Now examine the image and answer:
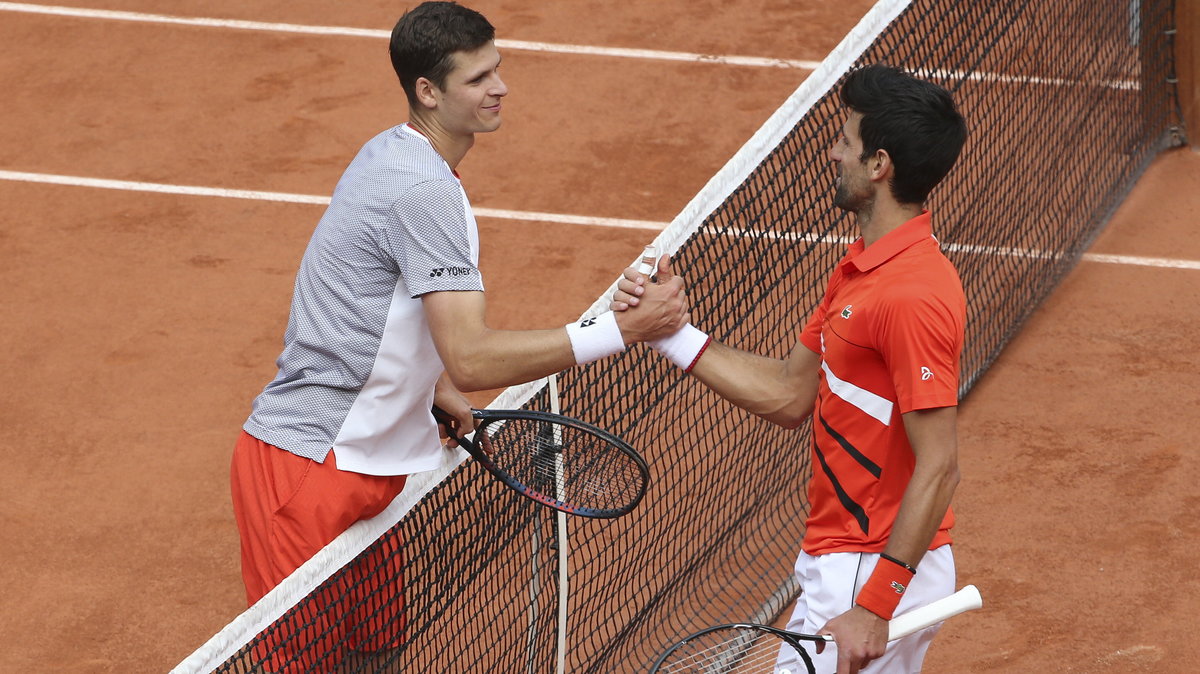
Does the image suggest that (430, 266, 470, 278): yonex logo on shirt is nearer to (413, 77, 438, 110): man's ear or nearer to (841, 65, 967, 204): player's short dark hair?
(413, 77, 438, 110): man's ear

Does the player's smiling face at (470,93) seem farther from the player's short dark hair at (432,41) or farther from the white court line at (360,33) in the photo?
the white court line at (360,33)

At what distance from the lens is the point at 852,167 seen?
3.72m

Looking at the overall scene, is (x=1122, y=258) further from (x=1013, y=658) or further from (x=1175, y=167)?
(x=1013, y=658)

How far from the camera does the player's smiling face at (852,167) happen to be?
12.2 feet

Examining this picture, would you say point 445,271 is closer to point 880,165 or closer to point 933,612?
point 880,165

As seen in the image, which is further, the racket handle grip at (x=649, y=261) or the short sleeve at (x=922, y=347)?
the racket handle grip at (x=649, y=261)

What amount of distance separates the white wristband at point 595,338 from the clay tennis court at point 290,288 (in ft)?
6.59

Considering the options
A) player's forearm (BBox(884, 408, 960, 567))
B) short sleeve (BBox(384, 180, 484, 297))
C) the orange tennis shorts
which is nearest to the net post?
player's forearm (BBox(884, 408, 960, 567))

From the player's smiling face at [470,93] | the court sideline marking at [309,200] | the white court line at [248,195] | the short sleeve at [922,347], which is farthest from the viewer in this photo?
the white court line at [248,195]

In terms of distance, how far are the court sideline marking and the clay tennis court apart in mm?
33

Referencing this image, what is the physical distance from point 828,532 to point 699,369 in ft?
1.99

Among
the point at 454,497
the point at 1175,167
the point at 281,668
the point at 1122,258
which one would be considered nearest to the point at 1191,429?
the point at 1122,258

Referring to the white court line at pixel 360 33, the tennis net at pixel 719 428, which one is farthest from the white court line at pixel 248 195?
the white court line at pixel 360 33

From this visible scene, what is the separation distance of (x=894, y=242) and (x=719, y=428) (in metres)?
2.37
